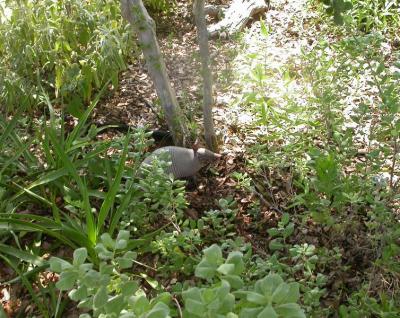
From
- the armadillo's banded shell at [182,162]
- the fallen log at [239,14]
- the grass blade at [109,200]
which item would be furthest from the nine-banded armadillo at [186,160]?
the fallen log at [239,14]

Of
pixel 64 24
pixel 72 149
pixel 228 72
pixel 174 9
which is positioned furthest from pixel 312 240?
pixel 174 9

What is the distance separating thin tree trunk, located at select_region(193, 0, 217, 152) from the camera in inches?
95.6

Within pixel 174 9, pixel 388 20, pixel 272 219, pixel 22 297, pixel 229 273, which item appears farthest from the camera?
pixel 174 9

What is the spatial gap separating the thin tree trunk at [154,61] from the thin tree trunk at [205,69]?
160 mm

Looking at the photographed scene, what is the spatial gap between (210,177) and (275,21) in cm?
200

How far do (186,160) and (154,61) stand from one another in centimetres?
59

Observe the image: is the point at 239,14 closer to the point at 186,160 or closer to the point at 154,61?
the point at 154,61

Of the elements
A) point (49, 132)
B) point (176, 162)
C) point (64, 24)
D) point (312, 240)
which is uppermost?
point (64, 24)

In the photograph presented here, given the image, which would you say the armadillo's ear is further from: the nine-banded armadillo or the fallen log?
the fallen log

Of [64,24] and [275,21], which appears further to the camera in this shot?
[275,21]

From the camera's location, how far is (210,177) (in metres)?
2.89

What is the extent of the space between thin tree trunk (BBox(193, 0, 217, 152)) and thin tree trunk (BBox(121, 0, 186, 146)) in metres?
0.16

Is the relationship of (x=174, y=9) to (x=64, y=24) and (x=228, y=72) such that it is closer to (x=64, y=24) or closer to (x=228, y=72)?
(x=64, y=24)

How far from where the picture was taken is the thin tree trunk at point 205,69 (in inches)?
95.6
